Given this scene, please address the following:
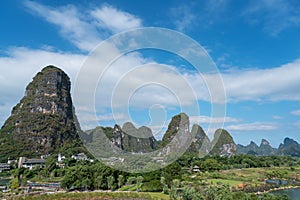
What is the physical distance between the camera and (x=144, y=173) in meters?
14.2

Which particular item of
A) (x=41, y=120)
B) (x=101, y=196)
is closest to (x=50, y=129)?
(x=41, y=120)

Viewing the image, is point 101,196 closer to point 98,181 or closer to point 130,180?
point 98,181

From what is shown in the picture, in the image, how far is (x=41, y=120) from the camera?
32281 mm

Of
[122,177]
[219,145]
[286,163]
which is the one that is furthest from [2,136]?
[286,163]

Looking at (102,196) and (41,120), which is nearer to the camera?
(102,196)

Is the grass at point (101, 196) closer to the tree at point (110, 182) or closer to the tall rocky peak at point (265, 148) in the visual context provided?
the tree at point (110, 182)

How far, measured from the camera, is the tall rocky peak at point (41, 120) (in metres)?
30.1

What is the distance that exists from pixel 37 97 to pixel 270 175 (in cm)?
2750

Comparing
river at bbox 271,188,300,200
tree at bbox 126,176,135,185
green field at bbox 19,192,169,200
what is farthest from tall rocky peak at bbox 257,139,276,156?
green field at bbox 19,192,169,200

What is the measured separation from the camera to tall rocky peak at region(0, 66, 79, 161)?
30.1 meters

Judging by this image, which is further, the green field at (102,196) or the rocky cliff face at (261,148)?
the rocky cliff face at (261,148)

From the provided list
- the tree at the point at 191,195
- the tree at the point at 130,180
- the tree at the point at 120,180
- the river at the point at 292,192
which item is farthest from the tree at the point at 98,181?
the river at the point at 292,192

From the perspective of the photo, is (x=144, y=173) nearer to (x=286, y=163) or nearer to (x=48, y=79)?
(x=286, y=163)

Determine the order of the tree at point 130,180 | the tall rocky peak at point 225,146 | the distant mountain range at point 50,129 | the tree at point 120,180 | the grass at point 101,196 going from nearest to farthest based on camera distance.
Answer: the grass at point 101,196
the tree at point 120,180
the tree at point 130,180
the distant mountain range at point 50,129
the tall rocky peak at point 225,146
